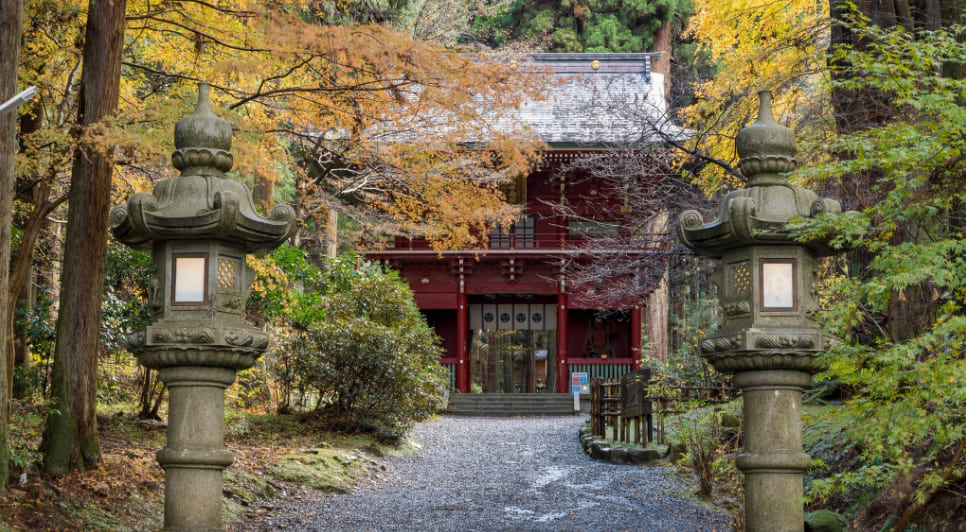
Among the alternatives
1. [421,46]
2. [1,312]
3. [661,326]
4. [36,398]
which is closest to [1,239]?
[1,312]

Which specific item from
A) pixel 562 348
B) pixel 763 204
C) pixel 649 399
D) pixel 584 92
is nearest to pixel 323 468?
pixel 649 399

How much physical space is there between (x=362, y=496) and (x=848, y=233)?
6.91 metres

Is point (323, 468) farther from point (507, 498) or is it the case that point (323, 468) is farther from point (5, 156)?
point (5, 156)

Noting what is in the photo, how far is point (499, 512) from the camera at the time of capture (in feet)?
31.2

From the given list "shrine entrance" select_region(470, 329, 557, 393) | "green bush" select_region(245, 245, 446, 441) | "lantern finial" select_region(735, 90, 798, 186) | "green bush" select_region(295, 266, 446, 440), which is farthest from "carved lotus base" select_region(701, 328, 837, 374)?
"shrine entrance" select_region(470, 329, 557, 393)

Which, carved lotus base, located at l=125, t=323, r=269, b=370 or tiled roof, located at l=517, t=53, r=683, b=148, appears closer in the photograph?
carved lotus base, located at l=125, t=323, r=269, b=370

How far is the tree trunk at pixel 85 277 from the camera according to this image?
7984 millimetres

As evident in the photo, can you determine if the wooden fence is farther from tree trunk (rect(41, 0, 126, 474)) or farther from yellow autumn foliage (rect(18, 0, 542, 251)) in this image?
tree trunk (rect(41, 0, 126, 474))

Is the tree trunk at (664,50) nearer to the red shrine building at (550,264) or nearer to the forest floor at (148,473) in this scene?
the red shrine building at (550,264)

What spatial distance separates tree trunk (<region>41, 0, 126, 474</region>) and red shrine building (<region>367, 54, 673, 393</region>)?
539 inches

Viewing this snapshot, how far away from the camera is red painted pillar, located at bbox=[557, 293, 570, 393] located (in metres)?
22.9

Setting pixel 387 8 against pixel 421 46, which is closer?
pixel 421 46

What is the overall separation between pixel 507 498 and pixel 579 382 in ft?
39.3

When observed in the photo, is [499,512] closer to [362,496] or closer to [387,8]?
[362,496]
